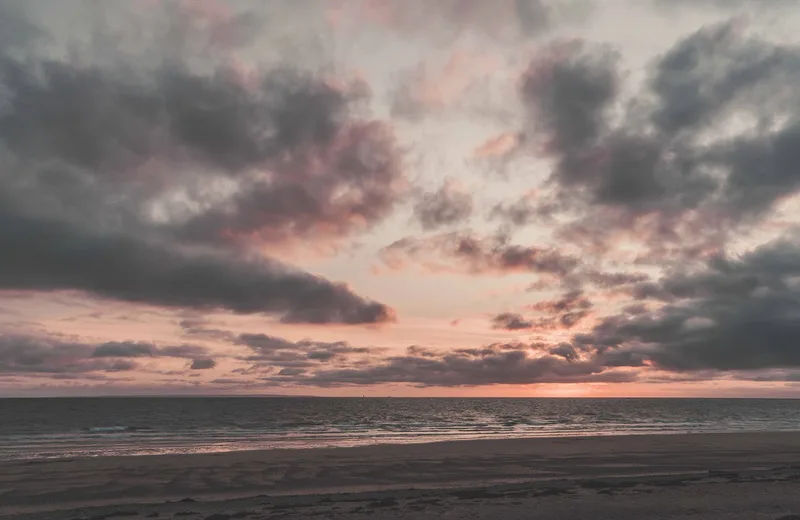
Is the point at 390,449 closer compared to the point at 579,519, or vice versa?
the point at 579,519

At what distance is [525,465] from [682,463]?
9516 mm

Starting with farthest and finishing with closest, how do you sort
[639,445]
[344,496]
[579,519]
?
[639,445]
[344,496]
[579,519]

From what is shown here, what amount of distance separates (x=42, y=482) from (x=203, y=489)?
8.67 meters

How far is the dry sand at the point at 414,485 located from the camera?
18.2 metres

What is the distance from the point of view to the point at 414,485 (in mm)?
24031

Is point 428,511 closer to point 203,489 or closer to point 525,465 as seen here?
point 203,489

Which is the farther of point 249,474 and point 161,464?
point 161,464

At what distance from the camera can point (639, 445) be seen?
140ft

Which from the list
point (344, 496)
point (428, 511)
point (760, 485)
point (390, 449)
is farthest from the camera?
point (390, 449)

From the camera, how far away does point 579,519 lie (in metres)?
16.7

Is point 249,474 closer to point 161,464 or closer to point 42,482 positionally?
point 161,464

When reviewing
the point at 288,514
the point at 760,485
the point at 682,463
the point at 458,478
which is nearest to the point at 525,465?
the point at 458,478

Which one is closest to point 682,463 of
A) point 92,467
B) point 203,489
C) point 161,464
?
point 203,489

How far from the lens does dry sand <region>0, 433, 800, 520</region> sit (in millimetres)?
18236
